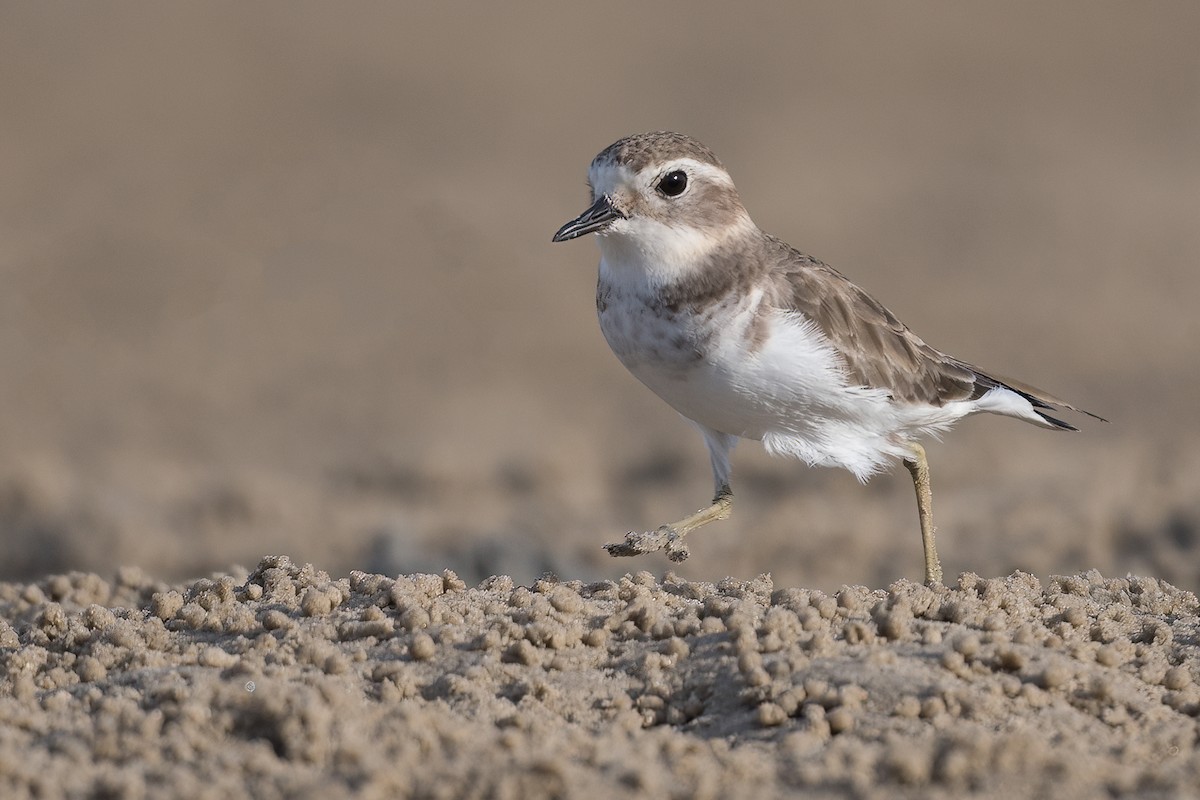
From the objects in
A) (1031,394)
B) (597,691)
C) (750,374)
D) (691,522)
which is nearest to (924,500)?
(1031,394)

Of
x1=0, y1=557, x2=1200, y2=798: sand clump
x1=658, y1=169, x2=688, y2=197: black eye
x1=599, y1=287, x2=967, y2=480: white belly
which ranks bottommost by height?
x1=0, y1=557, x2=1200, y2=798: sand clump

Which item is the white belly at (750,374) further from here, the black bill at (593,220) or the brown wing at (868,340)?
the black bill at (593,220)

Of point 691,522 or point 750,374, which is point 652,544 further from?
point 750,374

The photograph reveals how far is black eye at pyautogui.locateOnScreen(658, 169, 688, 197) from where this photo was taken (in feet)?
21.2

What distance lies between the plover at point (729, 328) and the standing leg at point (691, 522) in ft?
0.04

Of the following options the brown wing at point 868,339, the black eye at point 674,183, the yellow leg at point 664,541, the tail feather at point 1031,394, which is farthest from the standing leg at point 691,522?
the tail feather at point 1031,394

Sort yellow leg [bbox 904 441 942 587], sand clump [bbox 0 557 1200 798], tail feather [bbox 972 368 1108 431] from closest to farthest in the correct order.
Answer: sand clump [bbox 0 557 1200 798] < yellow leg [bbox 904 441 942 587] < tail feather [bbox 972 368 1108 431]

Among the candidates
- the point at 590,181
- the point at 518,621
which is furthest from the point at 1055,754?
the point at 590,181

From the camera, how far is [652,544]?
629 cm

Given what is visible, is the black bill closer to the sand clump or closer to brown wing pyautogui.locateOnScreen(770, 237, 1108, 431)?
brown wing pyautogui.locateOnScreen(770, 237, 1108, 431)

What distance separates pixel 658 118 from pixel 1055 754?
1677cm

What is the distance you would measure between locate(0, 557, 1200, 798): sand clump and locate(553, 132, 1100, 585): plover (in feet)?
2.74

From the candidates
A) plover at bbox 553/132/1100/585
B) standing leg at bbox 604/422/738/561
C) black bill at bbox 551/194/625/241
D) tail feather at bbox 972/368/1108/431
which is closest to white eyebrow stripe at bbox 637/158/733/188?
plover at bbox 553/132/1100/585

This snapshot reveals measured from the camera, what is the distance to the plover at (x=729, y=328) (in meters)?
6.20
